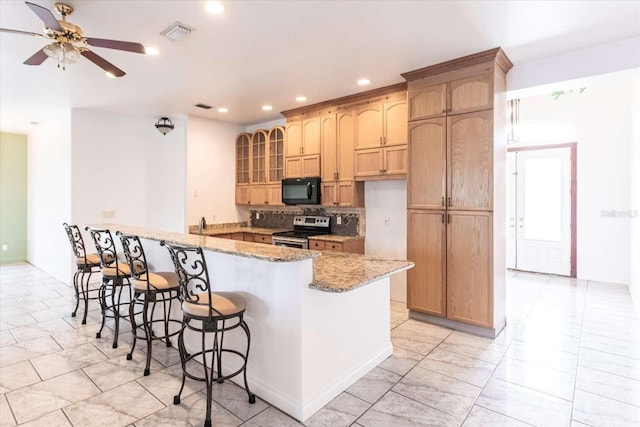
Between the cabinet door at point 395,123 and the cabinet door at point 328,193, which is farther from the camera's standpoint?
the cabinet door at point 328,193

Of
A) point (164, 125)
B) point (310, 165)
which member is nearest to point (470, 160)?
point (310, 165)

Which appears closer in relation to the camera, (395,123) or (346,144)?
(395,123)

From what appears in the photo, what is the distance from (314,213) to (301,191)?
0.54 m

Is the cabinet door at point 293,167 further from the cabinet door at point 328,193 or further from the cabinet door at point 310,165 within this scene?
the cabinet door at point 328,193

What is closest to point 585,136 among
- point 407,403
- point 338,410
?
point 407,403

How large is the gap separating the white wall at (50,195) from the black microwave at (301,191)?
330 centimetres

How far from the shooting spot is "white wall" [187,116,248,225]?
5.66m

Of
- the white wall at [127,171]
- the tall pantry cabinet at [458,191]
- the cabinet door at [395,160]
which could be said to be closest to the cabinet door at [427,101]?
the tall pantry cabinet at [458,191]

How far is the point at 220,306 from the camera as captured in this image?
2.16 metres

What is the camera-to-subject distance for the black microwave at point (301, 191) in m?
4.89

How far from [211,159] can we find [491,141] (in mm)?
4448

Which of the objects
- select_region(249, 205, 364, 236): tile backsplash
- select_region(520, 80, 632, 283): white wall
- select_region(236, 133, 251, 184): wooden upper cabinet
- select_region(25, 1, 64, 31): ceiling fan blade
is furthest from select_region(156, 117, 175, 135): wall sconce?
select_region(520, 80, 632, 283): white wall

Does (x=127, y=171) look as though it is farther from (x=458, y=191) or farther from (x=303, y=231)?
(x=458, y=191)

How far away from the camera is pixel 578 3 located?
2414mm
